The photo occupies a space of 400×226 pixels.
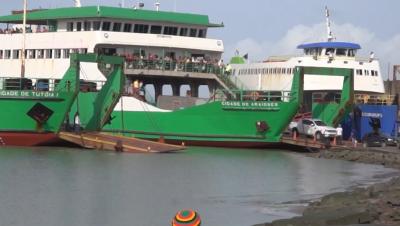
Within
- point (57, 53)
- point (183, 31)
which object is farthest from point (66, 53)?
point (183, 31)

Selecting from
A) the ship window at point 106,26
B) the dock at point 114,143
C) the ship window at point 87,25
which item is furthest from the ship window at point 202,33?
the dock at point 114,143

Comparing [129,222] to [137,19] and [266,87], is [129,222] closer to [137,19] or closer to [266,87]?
[137,19]

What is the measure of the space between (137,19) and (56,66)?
464 centimetres

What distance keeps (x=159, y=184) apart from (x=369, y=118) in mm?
20032

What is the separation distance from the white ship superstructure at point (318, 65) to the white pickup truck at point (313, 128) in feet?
15.5

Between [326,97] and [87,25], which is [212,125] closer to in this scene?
[326,97]

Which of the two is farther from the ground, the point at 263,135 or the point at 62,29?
the point at 62,29

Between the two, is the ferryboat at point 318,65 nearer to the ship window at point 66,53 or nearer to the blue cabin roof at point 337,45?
the blue cabin roof at point 337,45

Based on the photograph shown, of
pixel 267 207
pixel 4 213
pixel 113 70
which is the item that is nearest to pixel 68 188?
pixel 4 213

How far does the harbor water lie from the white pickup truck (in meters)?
2.82

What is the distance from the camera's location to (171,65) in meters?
40.7

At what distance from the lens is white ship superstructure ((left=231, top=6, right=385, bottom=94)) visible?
142ft

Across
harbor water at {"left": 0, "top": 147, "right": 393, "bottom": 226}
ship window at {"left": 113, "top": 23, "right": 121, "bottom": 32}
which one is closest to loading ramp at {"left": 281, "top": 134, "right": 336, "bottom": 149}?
harbor water at {"left": 0, "top": 147, "right": 393, "bottom": 226}

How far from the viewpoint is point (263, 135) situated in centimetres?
3547
